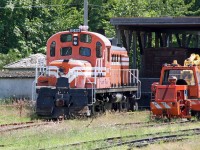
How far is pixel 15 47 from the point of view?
167 ft

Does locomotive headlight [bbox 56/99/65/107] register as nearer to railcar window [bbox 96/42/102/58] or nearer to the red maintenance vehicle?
railcar window [bbox 96/42/102/58]

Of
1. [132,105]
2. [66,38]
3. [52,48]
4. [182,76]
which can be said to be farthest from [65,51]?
[132,105]

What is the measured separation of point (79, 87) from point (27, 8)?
1132 inches

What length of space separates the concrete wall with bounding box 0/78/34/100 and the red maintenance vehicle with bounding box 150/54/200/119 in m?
12.3

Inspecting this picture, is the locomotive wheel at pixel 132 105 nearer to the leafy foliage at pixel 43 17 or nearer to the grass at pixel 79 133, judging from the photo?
the grass at pixel 79 133

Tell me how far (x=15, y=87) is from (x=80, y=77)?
11469mm

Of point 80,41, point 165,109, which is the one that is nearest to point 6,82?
point 80,41

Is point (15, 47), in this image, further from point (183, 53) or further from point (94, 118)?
point (94, 118)

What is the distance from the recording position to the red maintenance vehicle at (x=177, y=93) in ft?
70.4

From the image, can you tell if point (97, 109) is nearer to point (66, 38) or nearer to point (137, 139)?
point (66, 38)

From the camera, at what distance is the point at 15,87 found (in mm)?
33594

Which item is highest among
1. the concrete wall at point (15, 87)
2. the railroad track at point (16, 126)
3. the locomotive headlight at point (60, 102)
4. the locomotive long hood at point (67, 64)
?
the locomotive long hood at point (67, 64)

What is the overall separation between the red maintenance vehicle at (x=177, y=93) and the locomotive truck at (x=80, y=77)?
8.21ft

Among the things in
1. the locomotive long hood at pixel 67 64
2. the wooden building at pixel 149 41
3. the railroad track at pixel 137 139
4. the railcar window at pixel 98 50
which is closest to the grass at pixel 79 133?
the railroad track at pixel 137 139
